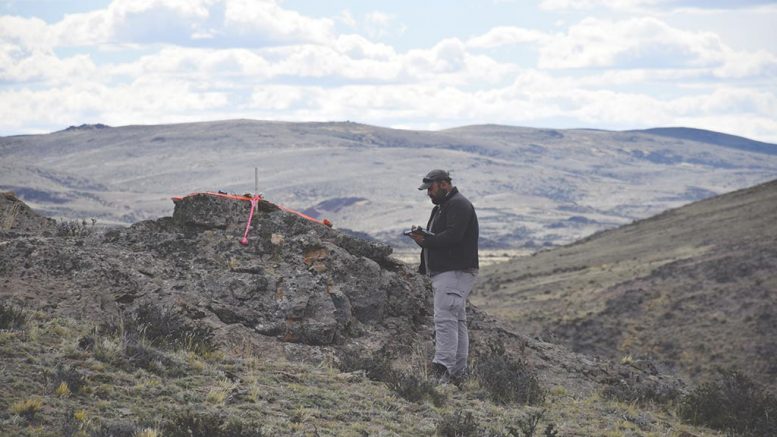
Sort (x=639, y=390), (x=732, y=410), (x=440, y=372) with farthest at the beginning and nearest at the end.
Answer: (x=639, y=390) → (x=732, y=410) → (x=440, y=372)

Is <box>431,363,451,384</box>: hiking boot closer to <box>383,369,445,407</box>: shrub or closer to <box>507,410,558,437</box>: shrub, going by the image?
<box>383,369,445,407</box>: shrub

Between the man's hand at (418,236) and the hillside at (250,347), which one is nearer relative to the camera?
the hillside at (250,347)

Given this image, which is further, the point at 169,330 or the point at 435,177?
the point at 435,177

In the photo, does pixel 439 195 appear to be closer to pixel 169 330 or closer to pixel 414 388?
pixel 414 388

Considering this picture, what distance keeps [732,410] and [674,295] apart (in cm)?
2607

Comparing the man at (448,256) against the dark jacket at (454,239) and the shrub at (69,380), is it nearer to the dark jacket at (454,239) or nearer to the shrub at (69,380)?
the dark jacket at (454,239)

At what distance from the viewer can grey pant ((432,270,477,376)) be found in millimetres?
10258

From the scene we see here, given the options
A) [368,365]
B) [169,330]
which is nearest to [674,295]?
[368,365]

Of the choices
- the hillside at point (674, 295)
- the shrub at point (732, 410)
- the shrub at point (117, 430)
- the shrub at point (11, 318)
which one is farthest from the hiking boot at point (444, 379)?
the hillside at point (674, 295)

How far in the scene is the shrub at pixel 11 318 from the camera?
28.9 feet

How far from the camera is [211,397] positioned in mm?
8070

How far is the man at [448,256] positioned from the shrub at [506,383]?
1.09ft

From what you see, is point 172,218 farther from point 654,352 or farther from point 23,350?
point 654,352

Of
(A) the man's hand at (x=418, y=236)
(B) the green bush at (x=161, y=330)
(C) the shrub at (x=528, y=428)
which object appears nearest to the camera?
(C) the shrub at (x=528, y=428)
